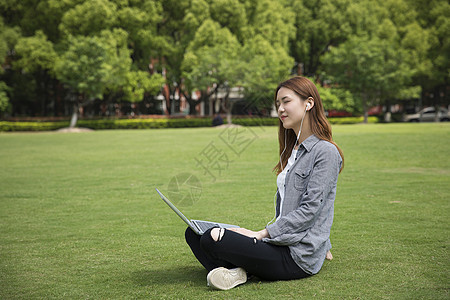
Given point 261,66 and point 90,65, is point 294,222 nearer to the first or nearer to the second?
point 90,65

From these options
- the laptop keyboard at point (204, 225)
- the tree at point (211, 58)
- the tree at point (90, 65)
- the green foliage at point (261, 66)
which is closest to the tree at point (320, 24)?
the green foliage at point (261, 66)

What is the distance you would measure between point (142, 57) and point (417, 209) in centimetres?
3644

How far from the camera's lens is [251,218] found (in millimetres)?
5840

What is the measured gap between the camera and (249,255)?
3.15m

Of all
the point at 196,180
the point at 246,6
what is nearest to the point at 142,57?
the point at 246,6

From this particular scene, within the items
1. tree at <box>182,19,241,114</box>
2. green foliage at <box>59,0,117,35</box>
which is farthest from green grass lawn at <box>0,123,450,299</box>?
green foliage at <box>59,0,117,35</box>

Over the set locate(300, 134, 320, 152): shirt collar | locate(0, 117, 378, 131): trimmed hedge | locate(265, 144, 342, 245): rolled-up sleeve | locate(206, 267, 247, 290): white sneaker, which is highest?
locate(300, 134, 320, 152): shirt collar

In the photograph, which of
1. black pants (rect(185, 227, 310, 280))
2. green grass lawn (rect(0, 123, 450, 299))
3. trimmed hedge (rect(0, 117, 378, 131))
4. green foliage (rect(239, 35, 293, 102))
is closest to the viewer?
black pants (rect(185, 227, 310, 280))

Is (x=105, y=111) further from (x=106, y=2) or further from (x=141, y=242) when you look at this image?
(x=141, y=242)

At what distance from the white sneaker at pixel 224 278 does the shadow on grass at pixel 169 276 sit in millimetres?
294

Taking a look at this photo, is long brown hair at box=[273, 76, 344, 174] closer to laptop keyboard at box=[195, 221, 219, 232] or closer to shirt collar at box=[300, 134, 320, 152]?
shirt collar at box=[300, 134, 320, 152]

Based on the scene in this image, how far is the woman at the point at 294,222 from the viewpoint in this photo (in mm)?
3135

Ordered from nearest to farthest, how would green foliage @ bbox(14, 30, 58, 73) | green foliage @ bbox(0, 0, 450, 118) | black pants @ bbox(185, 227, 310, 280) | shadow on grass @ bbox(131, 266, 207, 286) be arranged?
black pants @ bbox(185, 227, 310, 280) < shadow on grass @ bbox(131, 266, 207, 286) < green foliage @ bbox(14, 30, 58, 73) < green foliage @ bbox(0, 0, 450, 118)

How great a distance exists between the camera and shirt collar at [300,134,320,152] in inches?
129
